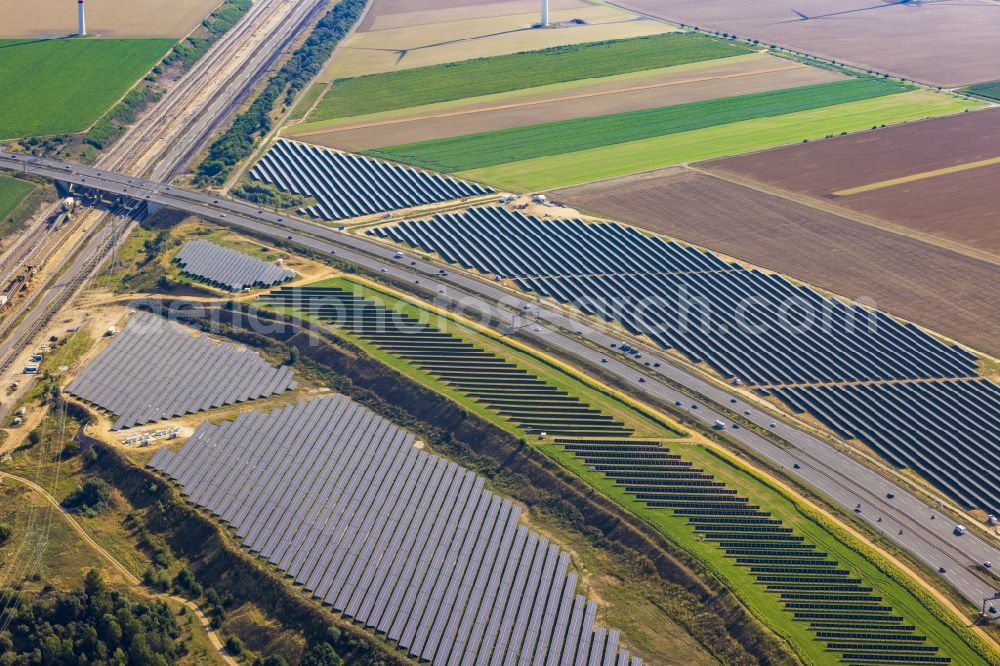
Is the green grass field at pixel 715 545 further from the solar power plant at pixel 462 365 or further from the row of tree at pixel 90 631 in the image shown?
the row of tree at pixel 90 631

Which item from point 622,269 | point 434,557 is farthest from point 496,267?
point 434,557

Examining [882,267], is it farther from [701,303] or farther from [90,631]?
[90,631]

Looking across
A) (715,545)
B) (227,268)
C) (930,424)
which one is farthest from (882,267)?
(227,268)

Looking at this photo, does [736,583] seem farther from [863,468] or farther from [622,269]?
[622,269]

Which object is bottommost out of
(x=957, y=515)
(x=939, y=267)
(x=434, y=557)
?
(x=434, y=557)

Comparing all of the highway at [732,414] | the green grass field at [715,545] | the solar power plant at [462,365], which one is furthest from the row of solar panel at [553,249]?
the green grass field at [715,545]

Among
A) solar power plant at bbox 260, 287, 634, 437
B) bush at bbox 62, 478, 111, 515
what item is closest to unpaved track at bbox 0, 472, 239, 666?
bush at bbox 62, 478, 111, 515
